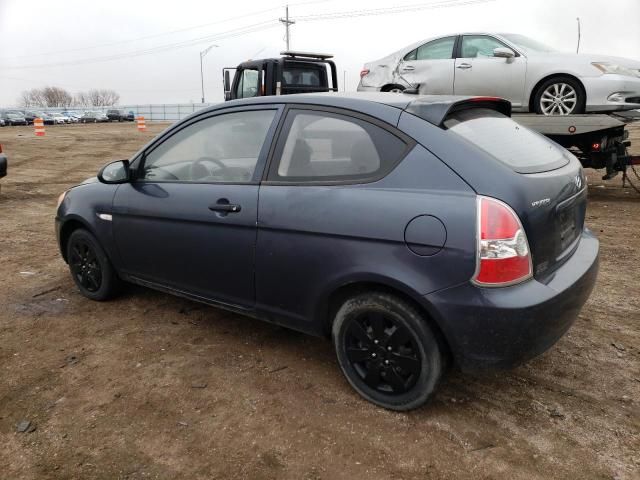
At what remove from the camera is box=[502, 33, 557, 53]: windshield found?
7609mm

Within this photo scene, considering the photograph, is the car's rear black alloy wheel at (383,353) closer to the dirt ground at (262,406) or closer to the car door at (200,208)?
the dirt ground at (262,406)

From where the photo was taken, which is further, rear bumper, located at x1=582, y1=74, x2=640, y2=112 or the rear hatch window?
rear bumper, located at x1=582, y1=74, x2=640, y2=112

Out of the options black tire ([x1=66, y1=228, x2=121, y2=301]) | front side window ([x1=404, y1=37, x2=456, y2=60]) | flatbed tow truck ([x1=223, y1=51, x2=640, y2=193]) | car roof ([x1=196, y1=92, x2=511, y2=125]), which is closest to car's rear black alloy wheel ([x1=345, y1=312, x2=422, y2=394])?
car roof ([x1=196, y1=92, x2=511, y2=125])

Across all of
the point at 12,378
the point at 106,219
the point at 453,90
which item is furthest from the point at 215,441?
the point at 453,90

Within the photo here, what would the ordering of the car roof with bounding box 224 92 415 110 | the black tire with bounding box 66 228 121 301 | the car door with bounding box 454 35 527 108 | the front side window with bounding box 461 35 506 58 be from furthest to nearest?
the front side window with bounding box 461 35 506 58
the car door with bounding box 454 35 527 108
the black tire with bounding box 66 228 121 301
the car roof with bounding box 224 92 415 110

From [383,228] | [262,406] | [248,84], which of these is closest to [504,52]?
[248,84]

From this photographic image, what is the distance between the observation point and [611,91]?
Answer: 6.95 m

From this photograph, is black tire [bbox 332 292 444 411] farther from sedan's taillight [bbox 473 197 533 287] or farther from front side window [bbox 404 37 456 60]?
front side window [bbox 404 37 456 60]

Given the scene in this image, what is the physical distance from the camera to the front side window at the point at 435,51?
826cm

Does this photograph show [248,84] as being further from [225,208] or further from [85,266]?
[225,208]

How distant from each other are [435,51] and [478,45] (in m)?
0.73

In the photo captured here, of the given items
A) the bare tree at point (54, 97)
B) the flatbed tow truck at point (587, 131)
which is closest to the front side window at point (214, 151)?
the flatbed tow truck at point (587, 131)

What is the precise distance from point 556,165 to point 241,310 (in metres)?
1.99

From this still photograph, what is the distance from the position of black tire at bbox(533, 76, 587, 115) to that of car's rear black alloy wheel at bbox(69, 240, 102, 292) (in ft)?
21.0
